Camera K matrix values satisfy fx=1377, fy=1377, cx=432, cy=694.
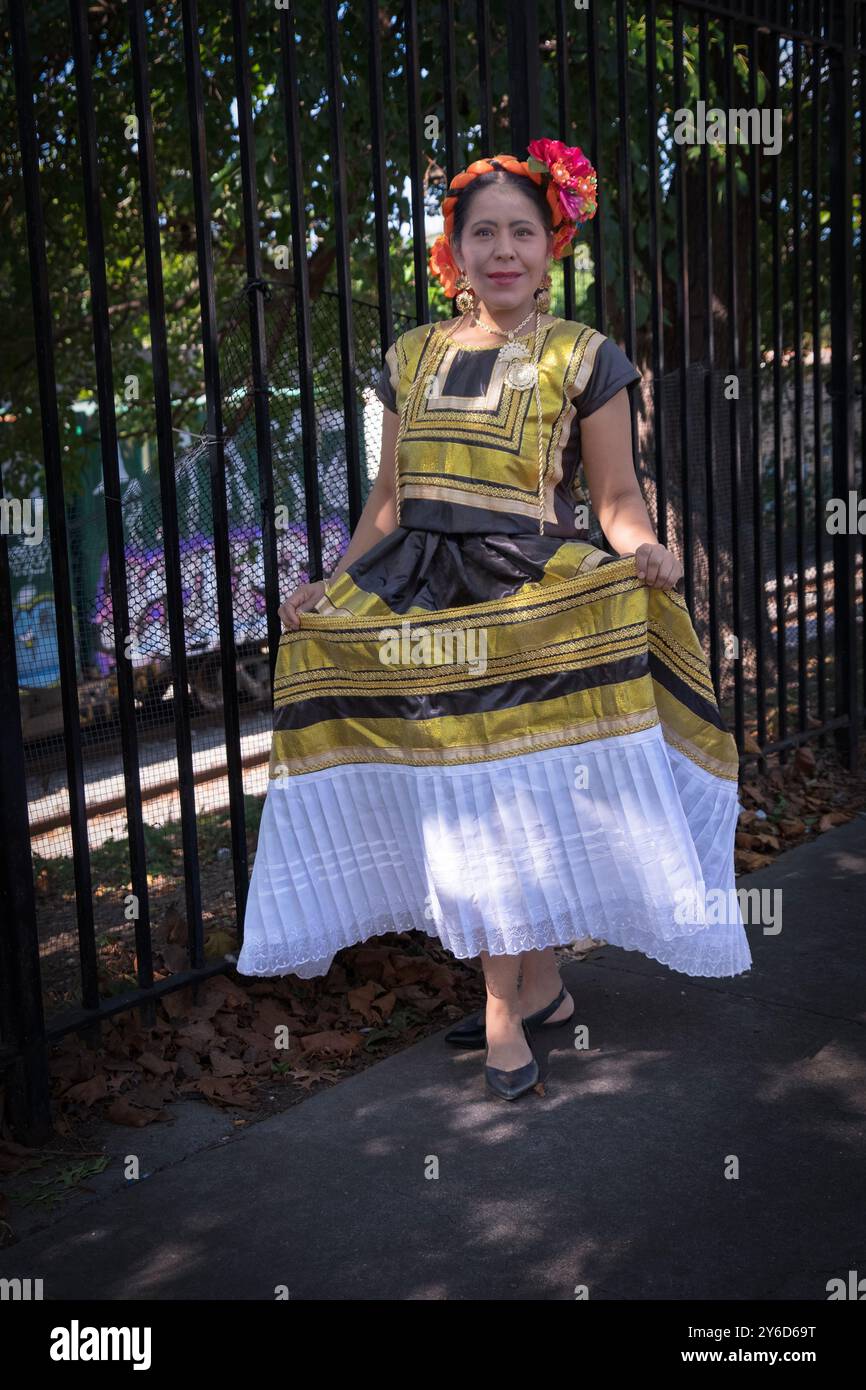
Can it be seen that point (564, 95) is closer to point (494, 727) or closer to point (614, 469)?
A: point (614, 469)

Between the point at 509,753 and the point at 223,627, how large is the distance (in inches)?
37.4

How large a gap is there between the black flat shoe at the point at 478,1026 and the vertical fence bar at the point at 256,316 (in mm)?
1047

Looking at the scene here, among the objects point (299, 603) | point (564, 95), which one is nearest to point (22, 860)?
point (299, 603)

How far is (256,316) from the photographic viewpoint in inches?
145

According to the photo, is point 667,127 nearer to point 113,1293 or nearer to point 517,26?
point 517,26

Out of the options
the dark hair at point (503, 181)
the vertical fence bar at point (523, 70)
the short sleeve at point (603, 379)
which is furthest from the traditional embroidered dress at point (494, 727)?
the vertical fence bar at point (523, 70)

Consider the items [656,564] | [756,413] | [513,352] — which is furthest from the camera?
[756,413]

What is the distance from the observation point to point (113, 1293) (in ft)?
8.39

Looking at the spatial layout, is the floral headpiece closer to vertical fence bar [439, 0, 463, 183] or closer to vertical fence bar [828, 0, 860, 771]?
vertical fence bar [439, 0, 463, 183]

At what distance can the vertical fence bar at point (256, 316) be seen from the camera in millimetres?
3541

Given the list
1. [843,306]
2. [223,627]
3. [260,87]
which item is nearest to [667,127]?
[843,306]

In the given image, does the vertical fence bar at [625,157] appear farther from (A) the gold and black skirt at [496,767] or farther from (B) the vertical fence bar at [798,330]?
(A) the gold and black skirt at [496,767]

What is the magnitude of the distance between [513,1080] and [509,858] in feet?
1.84
